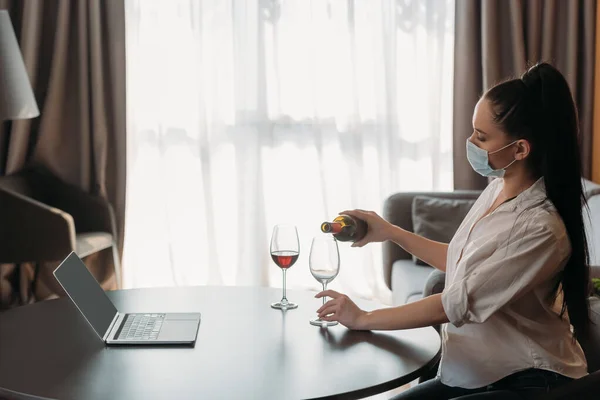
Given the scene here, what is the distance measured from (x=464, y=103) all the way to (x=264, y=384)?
3068 millimetres

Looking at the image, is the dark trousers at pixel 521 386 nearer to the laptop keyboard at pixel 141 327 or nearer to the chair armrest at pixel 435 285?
the laptop keyboard at pixel 141 327

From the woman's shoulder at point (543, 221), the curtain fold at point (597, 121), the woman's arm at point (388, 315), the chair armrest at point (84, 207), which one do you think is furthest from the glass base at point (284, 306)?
the curtain fold at point (597, 121)

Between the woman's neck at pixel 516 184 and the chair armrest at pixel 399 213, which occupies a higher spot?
the woman's neck at pixel 516 184

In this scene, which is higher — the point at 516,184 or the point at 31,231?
the point at 516,184

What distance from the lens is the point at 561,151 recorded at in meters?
1.54

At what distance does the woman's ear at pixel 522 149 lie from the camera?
161 cm

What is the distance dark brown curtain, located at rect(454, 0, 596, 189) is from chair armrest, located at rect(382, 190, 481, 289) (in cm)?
42

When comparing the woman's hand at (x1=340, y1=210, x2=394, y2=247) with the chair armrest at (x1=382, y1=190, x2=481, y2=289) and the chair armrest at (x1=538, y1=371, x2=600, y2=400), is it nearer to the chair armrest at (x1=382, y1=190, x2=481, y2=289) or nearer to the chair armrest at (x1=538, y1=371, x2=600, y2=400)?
the chair armrest at (x1=538, y1=371, x2=600, y2=400)

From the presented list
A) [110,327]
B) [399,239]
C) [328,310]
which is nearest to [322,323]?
[328,310]

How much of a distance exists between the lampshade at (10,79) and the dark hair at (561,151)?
2645mm

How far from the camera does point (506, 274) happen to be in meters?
1.50

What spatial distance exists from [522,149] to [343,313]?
498 mm

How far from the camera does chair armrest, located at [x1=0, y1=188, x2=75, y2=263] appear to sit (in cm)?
369

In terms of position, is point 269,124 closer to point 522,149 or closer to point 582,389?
point 522,149
